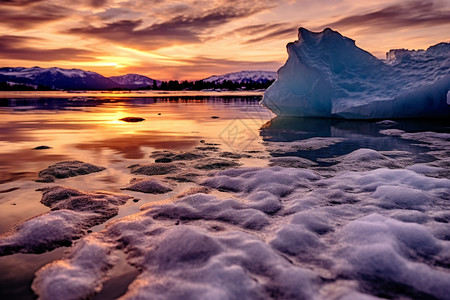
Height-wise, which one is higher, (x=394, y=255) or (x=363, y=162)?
(x=363, y=162)

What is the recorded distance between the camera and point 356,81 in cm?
1644

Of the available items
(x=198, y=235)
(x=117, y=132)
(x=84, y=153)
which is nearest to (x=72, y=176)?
(x=84, y=153)

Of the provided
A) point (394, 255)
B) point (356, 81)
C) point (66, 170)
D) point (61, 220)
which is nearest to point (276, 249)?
point (394, 255)

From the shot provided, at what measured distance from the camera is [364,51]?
55.1 ft

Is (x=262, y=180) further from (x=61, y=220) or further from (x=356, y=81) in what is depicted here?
(x=356, y=81)

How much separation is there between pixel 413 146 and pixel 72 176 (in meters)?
8.75

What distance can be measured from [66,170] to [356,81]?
49.9 feet

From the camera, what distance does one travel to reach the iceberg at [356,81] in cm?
1484

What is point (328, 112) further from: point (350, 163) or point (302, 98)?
point (350, 163)

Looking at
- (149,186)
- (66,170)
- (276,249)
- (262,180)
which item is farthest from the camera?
(66,170)

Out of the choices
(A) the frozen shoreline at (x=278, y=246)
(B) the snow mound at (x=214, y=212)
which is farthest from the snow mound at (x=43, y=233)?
(B) the snow mound at (x=214, y=212)

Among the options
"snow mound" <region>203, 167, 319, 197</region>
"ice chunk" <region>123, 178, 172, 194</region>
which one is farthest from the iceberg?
"ice chunk" <region>123, 178, 172, 194</region>

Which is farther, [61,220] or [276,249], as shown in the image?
[61,220]

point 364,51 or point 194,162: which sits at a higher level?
point 364,51
